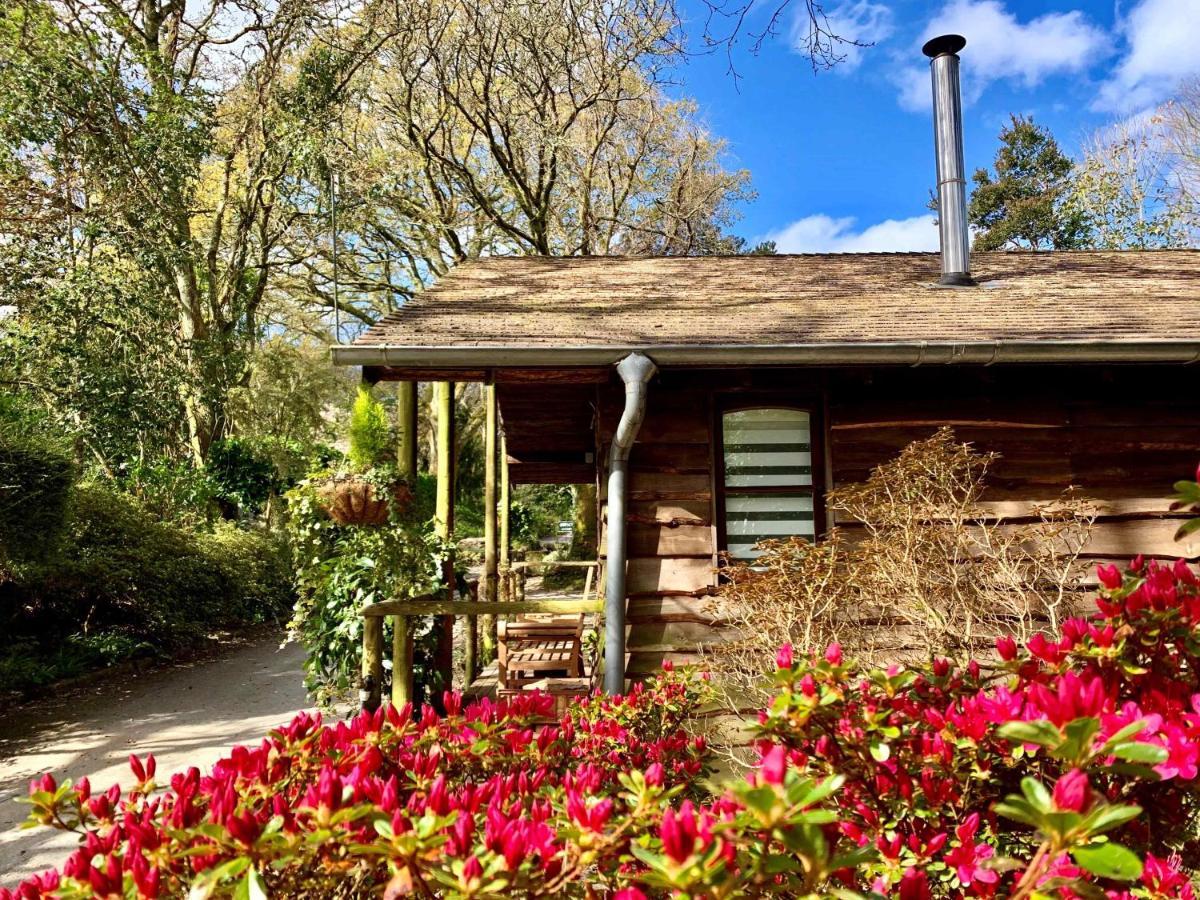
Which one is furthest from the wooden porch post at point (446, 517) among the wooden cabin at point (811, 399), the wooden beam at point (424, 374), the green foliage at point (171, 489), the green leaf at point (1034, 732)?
the green foliage at point (171, 489)

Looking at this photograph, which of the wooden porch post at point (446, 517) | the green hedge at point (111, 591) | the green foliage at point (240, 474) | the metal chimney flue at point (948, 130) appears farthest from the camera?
the green foliage at point (240, 474)

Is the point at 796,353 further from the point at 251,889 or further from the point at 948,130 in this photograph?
the point at 948,130

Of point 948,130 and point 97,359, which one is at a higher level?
point 948,130

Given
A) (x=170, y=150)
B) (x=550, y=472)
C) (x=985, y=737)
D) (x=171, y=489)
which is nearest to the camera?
(x=985, y=737)

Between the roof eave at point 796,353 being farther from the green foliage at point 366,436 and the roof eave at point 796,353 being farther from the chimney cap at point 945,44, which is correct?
the chimney cap at point 945,44

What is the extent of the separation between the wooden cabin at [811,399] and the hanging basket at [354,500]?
845mm

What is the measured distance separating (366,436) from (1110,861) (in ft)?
16.2

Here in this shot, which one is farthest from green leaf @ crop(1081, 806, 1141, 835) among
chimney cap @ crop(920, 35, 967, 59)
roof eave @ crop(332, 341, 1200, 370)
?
chimney cap @ crop(920, 35, 967, 59)

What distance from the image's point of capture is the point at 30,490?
752 centimetres

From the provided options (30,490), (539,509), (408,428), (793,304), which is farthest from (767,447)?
(539,509)

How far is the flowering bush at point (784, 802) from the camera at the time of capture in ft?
4.08

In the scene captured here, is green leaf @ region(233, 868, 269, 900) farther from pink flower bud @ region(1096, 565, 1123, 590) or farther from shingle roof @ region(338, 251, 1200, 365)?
shingle roof @ region(338, 251, 1200, 365)

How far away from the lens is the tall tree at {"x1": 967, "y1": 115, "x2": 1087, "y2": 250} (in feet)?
98.6

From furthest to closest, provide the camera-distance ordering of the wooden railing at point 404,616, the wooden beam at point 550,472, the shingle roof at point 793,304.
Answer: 1. the wooden beam at point 550,472
2. the shingle roof at point 793,304
3. the wooden railing at point 404,616
